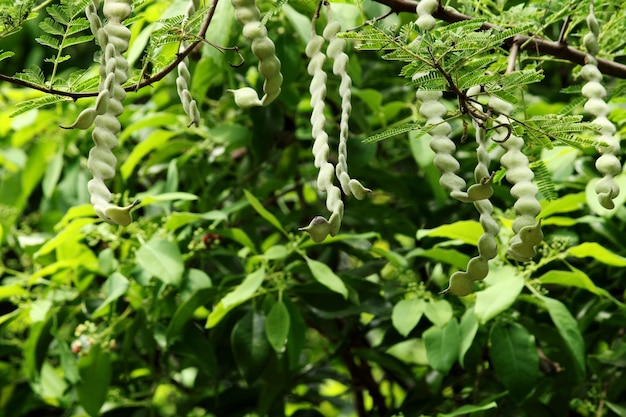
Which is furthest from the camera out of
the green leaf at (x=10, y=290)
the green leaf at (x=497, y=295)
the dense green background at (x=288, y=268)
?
the green leaf at (x=10, y=290)

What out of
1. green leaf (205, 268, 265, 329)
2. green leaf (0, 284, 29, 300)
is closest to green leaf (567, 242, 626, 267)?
green leaf (205, 268, 265, 329)

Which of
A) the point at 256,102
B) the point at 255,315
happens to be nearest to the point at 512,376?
the point at 255,315

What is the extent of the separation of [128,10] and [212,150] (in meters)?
0.90

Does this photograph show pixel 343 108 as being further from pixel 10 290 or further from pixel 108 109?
pixel 10 290

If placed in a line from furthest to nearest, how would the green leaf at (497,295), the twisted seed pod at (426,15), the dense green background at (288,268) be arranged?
the dense green background at (288,268) → the green leaf at (497,295) → the twisted seed pod at (426,15)

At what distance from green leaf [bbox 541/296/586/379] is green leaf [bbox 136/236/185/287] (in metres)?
0.48

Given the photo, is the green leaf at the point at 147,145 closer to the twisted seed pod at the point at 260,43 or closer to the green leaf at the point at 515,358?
the green leaf at the point at 515,358

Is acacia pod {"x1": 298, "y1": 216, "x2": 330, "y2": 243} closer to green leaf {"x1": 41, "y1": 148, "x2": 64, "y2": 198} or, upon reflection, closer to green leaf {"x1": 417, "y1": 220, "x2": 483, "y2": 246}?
green leaf {"x1": 417, "y1": 220, "x2": 483, "y2": 246}

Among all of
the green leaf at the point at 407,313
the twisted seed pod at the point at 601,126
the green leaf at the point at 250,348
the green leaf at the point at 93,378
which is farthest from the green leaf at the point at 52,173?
the twisted seed pod at the point at 601,126

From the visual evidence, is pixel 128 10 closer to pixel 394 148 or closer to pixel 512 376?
pixel 512 376

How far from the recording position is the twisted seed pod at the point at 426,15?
64 centimetres

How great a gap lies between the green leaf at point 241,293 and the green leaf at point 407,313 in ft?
0.60

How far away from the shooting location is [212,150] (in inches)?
58.7

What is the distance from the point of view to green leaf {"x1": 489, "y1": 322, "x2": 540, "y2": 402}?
1.07 metres
